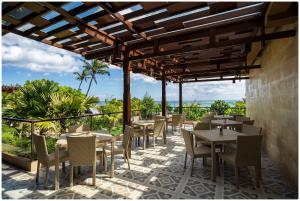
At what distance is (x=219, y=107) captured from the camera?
12711mm

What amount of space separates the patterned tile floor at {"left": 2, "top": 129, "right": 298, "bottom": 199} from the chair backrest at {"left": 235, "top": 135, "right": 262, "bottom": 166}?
0.43 meters

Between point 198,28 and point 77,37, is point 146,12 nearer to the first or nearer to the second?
point 198,28

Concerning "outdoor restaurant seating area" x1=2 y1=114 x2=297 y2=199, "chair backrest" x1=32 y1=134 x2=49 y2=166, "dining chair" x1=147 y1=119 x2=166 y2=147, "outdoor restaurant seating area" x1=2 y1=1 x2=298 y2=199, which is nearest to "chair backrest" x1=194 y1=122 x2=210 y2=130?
"outdoor restaurant seating area" x1=2 y1=1 x2=298 y2=199

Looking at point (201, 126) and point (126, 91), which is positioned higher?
point (126, 91)

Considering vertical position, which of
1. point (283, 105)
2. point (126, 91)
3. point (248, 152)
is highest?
point (126, 91)

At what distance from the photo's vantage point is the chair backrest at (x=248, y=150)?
304 centimetres

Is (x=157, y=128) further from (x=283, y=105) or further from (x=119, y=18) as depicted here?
(x=119, y=18)

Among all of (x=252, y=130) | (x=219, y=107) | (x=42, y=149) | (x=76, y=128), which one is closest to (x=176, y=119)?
(x=252, y=130)

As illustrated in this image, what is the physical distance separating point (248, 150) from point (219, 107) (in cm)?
1008

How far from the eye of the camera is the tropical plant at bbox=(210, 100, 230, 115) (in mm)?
12531

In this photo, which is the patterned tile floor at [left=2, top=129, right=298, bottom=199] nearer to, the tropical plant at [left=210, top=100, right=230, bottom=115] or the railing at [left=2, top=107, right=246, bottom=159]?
the railing at [left=2, top=107, right=246, bottom=159]

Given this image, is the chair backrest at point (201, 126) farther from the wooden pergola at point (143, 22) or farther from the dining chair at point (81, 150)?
the dining chair at point (81, 150)

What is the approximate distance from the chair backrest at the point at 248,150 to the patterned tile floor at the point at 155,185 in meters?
0.43

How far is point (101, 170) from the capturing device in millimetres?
3883
